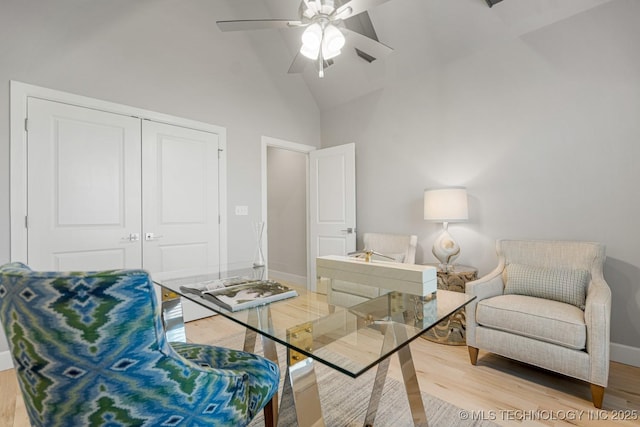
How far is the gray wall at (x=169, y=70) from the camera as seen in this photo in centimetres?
230

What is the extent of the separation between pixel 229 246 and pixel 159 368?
2.78 m

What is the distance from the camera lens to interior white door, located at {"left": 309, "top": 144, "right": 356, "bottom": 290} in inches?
150

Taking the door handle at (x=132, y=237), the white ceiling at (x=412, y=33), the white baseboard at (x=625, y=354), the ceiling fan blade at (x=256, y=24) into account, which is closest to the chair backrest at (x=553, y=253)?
the white baseboard at (x=625, y=354)

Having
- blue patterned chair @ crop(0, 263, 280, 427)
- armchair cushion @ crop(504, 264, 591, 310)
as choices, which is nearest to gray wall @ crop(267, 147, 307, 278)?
armchair cushion @ crop(504, 264, 591, 310)

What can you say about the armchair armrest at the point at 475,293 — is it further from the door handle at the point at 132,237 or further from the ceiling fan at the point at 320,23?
the door handle at the point at 132,237

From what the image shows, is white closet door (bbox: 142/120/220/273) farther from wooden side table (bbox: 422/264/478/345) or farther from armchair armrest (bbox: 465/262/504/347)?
armchair armrest (bbox: 465/262/504/347)

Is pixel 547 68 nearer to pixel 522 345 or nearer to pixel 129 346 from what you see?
pixel 522 345

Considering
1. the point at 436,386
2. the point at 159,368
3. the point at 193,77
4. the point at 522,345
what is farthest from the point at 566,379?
the point at 193,77

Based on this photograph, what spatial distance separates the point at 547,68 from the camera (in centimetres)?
256

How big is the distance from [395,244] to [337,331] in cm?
237

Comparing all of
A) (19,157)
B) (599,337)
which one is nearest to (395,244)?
(599,337)

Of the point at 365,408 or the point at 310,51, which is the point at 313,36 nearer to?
the point at 310,51

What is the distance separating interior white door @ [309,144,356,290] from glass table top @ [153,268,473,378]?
7.57 ft

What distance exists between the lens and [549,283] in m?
2.17
